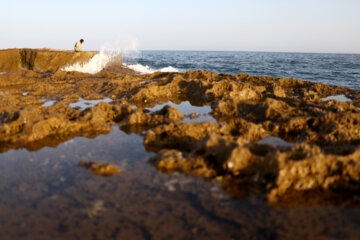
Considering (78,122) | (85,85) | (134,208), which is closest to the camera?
(134,208)

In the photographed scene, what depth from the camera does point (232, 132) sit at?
356 centimetres

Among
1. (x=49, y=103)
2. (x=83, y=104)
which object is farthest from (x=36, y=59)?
(x=83, y=104)

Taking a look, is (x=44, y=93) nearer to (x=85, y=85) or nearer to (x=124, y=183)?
(x=85, y=85)

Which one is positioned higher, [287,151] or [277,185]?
[287,151]

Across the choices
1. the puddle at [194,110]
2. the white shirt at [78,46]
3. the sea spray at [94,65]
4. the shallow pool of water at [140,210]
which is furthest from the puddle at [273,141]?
the white shirt at [78,46]

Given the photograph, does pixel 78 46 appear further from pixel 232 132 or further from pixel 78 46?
pixel 232 132

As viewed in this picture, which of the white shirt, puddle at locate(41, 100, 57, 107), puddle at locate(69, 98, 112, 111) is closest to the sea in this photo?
puddle at locate(69, 98, 112, 111)

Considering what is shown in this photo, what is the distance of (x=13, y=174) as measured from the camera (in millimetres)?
2508

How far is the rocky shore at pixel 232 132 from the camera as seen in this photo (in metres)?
2.20

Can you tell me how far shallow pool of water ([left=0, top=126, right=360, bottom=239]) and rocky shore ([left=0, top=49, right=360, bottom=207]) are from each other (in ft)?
0.50

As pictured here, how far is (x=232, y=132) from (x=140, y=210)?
6.84 feet

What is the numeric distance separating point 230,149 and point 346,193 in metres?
1.16

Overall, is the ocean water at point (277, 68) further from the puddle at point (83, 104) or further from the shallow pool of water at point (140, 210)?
the shallow pool of water at point (140, 210)

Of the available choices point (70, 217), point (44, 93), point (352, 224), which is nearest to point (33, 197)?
point (70, 217)
